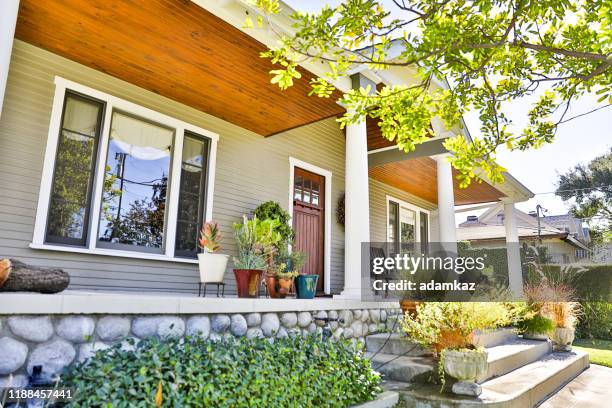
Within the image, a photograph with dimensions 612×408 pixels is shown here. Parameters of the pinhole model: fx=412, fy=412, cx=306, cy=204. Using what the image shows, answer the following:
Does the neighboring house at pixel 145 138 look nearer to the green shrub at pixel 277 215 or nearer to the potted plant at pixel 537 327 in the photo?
the green shrub at pixel 277 215

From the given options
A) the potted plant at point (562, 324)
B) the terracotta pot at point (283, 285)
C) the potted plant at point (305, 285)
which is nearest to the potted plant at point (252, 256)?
the terracotta pot at point (283, 285)

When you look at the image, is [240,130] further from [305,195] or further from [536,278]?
[536,278]

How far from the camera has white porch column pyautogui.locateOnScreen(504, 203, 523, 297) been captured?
905 centimetres

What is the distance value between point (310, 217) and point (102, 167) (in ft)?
10.8

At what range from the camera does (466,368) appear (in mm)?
3449

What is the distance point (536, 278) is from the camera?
10.1 m

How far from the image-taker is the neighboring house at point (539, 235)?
15914 millimetres

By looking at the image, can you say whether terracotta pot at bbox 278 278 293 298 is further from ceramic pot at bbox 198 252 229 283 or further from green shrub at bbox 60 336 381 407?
green shrub at bbox 60 336 381 407

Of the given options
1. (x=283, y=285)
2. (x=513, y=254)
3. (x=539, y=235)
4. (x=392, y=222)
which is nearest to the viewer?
(x=283, y=285)

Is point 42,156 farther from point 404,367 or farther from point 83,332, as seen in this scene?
point 404,367

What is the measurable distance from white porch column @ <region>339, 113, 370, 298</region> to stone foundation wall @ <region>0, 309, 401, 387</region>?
151 cm

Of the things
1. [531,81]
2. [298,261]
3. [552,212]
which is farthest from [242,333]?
[552,212]

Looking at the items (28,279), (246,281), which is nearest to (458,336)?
(246,281)

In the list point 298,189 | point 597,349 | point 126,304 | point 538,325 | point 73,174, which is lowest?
point 597,349
